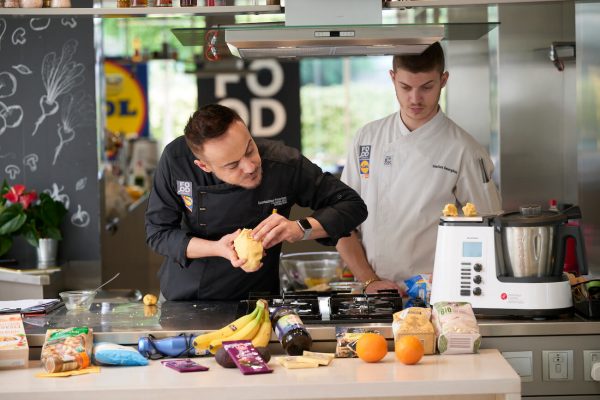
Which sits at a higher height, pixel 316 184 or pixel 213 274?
pixel 316 184

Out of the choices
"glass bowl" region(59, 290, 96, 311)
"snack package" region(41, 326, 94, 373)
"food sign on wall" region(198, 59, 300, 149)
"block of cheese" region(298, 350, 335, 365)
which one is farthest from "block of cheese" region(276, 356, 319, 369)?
"food sign on wall" region(198, 59, 300, 149)

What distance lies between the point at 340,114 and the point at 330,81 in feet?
2.08

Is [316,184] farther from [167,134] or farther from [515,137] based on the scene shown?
[167,134]

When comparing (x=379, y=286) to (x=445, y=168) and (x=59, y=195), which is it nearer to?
(x=445, y=168)

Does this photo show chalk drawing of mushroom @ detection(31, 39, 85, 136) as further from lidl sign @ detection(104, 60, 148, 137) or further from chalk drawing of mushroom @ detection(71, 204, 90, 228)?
lidl sign @ detection(104, 60, 148, 137)

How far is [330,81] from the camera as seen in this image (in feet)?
57.0

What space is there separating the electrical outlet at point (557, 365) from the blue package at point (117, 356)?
1390 mm

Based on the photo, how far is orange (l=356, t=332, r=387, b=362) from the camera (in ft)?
10.6

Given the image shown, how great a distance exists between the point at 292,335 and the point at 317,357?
4.8 inches

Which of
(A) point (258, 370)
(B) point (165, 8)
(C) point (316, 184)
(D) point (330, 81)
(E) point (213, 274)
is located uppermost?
(D) point (330, 81)

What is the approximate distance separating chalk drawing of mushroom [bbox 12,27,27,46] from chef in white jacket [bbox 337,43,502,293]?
214cm

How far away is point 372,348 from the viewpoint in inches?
127

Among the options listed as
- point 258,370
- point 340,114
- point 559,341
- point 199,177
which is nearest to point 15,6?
point 199,177

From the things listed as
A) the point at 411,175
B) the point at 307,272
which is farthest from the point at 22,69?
the point at 411,175
